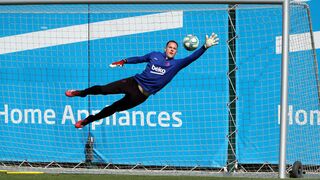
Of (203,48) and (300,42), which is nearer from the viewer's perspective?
(203,48)

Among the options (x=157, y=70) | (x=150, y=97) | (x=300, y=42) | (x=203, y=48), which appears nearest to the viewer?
(x=203, y=48)

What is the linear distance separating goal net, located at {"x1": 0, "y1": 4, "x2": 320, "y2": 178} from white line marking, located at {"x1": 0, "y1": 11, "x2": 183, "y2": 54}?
0.06 ft

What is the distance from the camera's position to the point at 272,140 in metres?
17.9

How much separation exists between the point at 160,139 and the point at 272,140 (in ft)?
6.20

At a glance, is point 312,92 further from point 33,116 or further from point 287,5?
point 33,116

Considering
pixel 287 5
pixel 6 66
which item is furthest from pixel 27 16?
pixel 287 5

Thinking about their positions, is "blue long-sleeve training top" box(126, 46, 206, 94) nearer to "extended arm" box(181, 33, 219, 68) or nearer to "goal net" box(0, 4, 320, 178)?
"extended arm" box(181, 33, 219, 68)

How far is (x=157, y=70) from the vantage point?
16.6m

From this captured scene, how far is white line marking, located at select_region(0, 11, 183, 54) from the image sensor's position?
18375mm

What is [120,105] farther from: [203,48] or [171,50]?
[203,48]

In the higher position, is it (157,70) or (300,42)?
(300,42)

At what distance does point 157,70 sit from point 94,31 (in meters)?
2.36

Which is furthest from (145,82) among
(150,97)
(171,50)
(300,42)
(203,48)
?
(300,42)

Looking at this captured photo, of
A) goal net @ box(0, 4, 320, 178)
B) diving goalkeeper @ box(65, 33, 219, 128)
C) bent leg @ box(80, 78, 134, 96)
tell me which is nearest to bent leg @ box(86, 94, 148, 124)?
diving goalkeeper @ box(65, 33, 219, 128)
